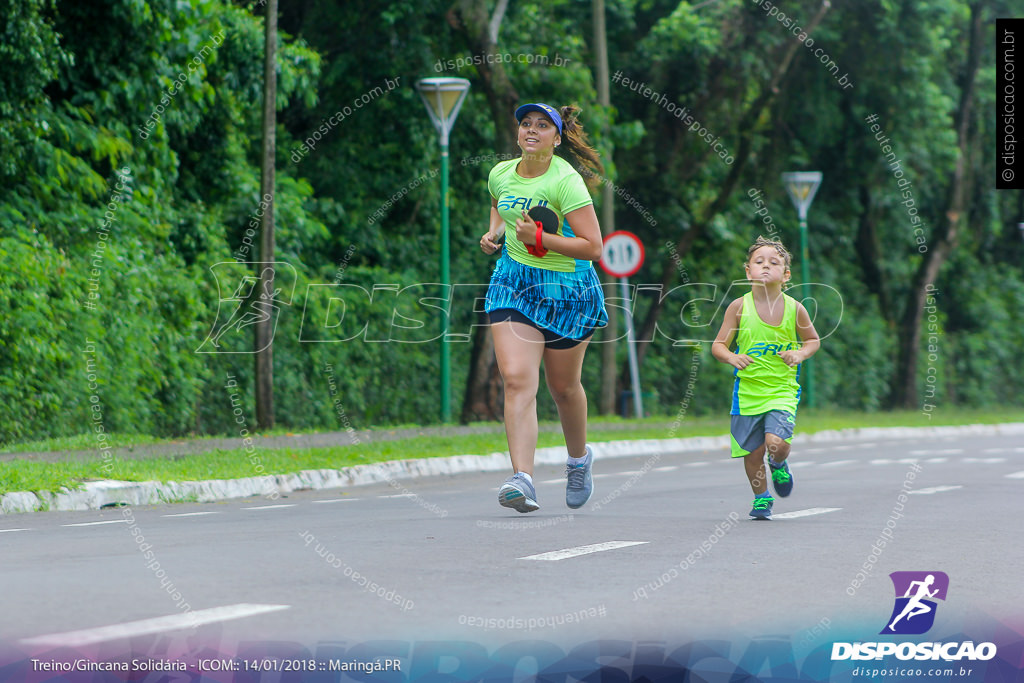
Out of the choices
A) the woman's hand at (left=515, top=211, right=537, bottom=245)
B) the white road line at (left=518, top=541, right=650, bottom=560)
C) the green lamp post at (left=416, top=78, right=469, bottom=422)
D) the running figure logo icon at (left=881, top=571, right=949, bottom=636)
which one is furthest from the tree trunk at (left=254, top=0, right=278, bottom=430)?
the running figure logo icon at (left=881, top=571, right=949, bottom=636)

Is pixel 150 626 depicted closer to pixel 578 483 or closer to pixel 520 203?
pixel 520 203

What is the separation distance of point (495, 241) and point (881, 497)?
4150 mm

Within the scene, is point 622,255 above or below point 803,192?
below

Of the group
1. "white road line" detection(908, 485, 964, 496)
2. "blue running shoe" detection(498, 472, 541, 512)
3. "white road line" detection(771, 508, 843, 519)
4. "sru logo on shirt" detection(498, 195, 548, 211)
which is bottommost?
"white road line" detection(908, 485, 964, 496)

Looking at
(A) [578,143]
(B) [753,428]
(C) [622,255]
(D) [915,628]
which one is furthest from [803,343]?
(C) [622,255]

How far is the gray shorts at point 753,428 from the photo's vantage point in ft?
29.6

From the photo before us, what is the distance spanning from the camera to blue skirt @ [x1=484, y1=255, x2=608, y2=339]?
317 inches

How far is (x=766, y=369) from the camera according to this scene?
9109mm

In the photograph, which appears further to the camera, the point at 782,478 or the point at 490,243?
the point at 782,478

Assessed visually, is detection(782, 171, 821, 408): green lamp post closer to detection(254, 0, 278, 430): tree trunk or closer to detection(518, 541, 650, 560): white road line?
detection(254, 0, 278, 430): tree trunk

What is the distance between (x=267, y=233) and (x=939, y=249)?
835 inches

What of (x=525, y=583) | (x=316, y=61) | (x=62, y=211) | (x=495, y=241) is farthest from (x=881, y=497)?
(x=316, y=61)

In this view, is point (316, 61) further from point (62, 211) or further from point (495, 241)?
point (495, 241)

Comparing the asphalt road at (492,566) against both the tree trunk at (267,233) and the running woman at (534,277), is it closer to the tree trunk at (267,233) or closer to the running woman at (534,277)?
the running woman at (534,277)
